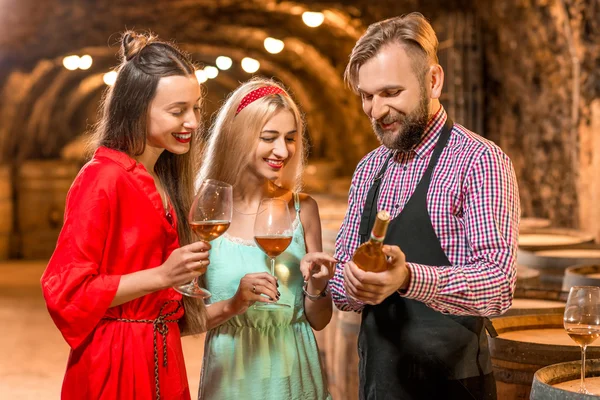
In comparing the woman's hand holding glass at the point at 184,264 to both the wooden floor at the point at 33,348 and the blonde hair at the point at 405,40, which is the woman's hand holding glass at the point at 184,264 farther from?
the wooden floor at the point at 33,348

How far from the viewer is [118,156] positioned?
91.5 inches

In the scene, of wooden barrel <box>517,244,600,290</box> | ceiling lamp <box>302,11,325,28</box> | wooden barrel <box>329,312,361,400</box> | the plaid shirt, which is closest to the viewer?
the plaid shirt

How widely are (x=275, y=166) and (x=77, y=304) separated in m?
0.86

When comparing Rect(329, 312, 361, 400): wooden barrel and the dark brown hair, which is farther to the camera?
Rect(329, 312, 361, 400): wooden barrel

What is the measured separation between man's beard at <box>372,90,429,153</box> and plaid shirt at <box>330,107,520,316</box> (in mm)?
54

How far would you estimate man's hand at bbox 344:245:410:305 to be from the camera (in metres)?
1.98

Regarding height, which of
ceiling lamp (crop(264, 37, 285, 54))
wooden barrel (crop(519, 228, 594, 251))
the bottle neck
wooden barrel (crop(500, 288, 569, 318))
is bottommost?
wooden barrel (crop(500, 288, 569, 318))

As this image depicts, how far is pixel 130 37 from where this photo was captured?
2.47 m

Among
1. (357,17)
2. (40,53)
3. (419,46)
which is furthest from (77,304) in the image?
(40,53)

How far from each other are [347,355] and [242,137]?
136cm

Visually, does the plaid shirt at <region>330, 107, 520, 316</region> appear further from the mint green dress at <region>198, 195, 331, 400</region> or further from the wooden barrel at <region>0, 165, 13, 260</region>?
the wooden barrel at <region>0, 165, 13, 260</region>

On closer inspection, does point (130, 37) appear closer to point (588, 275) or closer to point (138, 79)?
point (138, 79)

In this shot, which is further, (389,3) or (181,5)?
(181,5)

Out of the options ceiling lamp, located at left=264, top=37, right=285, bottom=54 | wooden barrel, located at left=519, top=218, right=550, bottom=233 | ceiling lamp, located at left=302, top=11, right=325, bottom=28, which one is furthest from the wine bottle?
ceiling lamp, located at left=264, top=37, right=285, bottom=54
